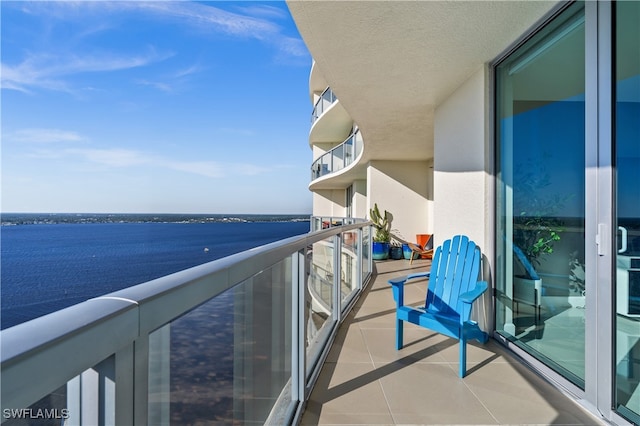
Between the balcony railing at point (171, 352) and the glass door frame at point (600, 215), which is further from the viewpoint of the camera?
the glass door frame at point (600, 215)

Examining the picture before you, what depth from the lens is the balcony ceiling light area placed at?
3031 millimetres

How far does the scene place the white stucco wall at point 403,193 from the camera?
1154 cm

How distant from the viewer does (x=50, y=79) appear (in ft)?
66.3

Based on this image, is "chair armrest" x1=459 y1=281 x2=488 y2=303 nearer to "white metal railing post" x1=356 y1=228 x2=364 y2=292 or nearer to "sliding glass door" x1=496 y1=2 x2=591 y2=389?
"sliding glass door" x1=496 y1=2 x2=591 y2=389

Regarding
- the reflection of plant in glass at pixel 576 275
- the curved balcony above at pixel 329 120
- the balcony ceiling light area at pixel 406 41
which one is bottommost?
the reflection of plant in glass at pixel 576 275

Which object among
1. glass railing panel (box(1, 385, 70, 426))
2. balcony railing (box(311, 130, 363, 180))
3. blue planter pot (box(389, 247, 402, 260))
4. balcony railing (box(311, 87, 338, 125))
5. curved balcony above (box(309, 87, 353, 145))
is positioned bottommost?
blue planter pot (box(389, 247, 402, 260))

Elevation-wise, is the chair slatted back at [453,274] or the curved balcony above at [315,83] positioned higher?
the curved balcony above at [315,83]

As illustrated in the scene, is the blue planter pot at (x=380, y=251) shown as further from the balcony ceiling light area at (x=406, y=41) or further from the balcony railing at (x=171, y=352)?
the balcony railing at (x=171, y=352)

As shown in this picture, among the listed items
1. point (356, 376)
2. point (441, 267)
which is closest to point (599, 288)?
point (441, 267)

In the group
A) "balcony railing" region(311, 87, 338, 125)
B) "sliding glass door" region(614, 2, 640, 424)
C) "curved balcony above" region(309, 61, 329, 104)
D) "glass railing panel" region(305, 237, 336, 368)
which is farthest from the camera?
"curved balcony above" region(309, 61, 329, 104)

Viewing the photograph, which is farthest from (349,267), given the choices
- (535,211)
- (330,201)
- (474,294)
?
(330,201)

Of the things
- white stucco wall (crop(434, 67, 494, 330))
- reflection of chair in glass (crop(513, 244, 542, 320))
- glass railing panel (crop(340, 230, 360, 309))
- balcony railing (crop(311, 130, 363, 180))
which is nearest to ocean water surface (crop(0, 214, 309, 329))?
glass railing panel (crop(340, 230, 360, 309))

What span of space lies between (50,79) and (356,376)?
80.7ft

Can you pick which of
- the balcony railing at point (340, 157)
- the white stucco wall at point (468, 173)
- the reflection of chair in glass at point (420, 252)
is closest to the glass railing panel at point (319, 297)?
the white stucco wall at point (468, 173)
